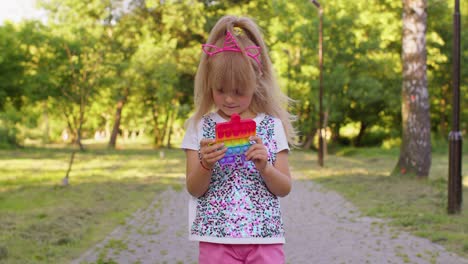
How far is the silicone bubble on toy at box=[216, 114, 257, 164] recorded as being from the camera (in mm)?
2941

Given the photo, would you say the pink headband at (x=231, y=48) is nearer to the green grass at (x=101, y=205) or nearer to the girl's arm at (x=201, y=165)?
the girl's arm at (x=201, y=165)

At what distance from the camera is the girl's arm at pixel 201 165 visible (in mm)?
2939

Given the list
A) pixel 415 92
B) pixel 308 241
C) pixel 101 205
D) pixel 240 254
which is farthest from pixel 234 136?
pixel 415 92

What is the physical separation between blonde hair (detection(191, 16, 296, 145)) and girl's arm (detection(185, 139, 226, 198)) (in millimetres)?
265

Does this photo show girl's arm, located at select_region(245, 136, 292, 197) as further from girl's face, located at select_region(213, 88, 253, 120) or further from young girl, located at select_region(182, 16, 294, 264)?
girl's face, located at select_region(213, 88, 253, 120)

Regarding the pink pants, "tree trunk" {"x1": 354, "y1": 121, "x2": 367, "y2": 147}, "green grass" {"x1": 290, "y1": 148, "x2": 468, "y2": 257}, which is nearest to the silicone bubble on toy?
the pink pants

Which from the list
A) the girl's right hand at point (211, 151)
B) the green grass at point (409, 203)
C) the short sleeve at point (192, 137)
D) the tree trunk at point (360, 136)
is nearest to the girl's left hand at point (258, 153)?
the girl's right hand at point (211, 151)

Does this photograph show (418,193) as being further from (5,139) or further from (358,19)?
(5,139)

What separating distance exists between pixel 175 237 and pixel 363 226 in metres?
2.99

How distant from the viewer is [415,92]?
1720cm

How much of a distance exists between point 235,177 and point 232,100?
36 cm

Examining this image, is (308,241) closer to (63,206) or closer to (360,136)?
(63,206)

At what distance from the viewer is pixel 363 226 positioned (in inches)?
417

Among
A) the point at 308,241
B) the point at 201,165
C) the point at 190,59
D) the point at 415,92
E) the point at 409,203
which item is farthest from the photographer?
the point at 190,59
